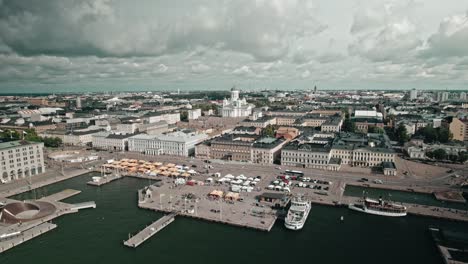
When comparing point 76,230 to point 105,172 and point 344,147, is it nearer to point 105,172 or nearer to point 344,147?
point 105,172

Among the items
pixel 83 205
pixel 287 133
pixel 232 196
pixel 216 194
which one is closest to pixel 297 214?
pixel 232 196

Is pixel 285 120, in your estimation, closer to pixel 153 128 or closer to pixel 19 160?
pixel 153 128

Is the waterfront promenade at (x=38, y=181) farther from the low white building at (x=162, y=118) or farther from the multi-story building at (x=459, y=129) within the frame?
the multi-story building at (x=459, y=129)

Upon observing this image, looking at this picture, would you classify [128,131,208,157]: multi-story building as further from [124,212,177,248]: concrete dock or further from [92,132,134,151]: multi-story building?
[124,212,177,248]: concrete dock

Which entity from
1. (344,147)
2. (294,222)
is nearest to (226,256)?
(294,222)

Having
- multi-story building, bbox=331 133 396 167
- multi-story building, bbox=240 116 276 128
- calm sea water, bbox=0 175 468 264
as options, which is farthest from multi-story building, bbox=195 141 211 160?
multi-story building, bbox=240 116 276 128
